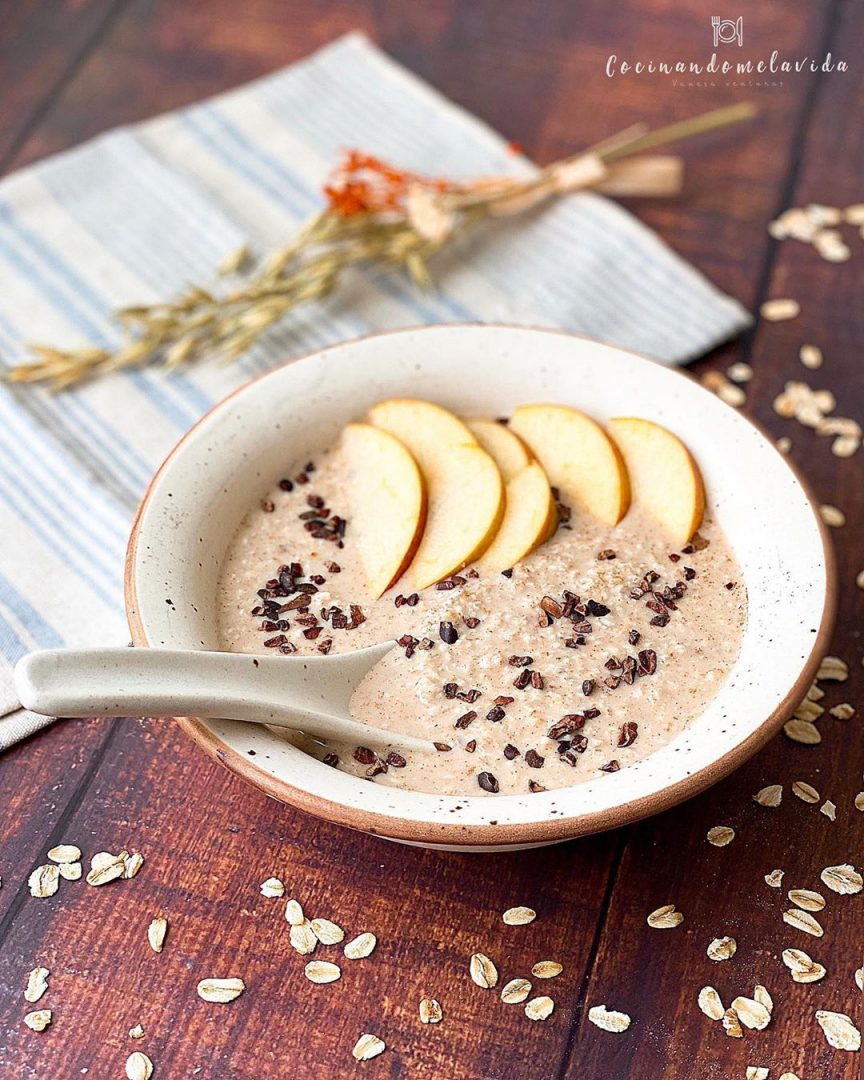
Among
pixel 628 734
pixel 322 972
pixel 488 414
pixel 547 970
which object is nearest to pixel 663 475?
pixel 488 414

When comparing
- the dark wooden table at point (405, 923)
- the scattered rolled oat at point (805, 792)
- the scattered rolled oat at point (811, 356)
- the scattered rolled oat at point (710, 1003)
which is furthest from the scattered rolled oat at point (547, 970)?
the scattered rolled oat at point (811, 356)

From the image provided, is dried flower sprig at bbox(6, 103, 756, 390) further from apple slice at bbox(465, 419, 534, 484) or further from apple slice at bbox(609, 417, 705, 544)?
apple slice at bbox(609, 417, 705, 544)

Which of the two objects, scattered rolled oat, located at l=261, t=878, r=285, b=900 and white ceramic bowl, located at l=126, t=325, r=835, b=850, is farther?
scattered rolled oat, located at l=261, t=878, r=285, b=900

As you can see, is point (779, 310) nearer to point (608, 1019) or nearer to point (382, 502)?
point (382, 502)

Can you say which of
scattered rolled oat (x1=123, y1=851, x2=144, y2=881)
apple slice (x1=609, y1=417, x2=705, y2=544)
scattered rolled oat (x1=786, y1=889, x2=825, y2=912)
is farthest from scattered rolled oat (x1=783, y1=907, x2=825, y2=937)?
scattered rolled oat (x1=123, y1=851, x2=144, y2=881)

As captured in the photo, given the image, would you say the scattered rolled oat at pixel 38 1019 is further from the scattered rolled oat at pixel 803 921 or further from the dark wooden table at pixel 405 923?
the scattered rolled oat at pixel 803 921

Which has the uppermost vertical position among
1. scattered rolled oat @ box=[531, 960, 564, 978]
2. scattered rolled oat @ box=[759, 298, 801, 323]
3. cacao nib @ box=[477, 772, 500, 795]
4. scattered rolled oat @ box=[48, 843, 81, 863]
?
cacao nib @ box=[477, 772, 500, 795]
